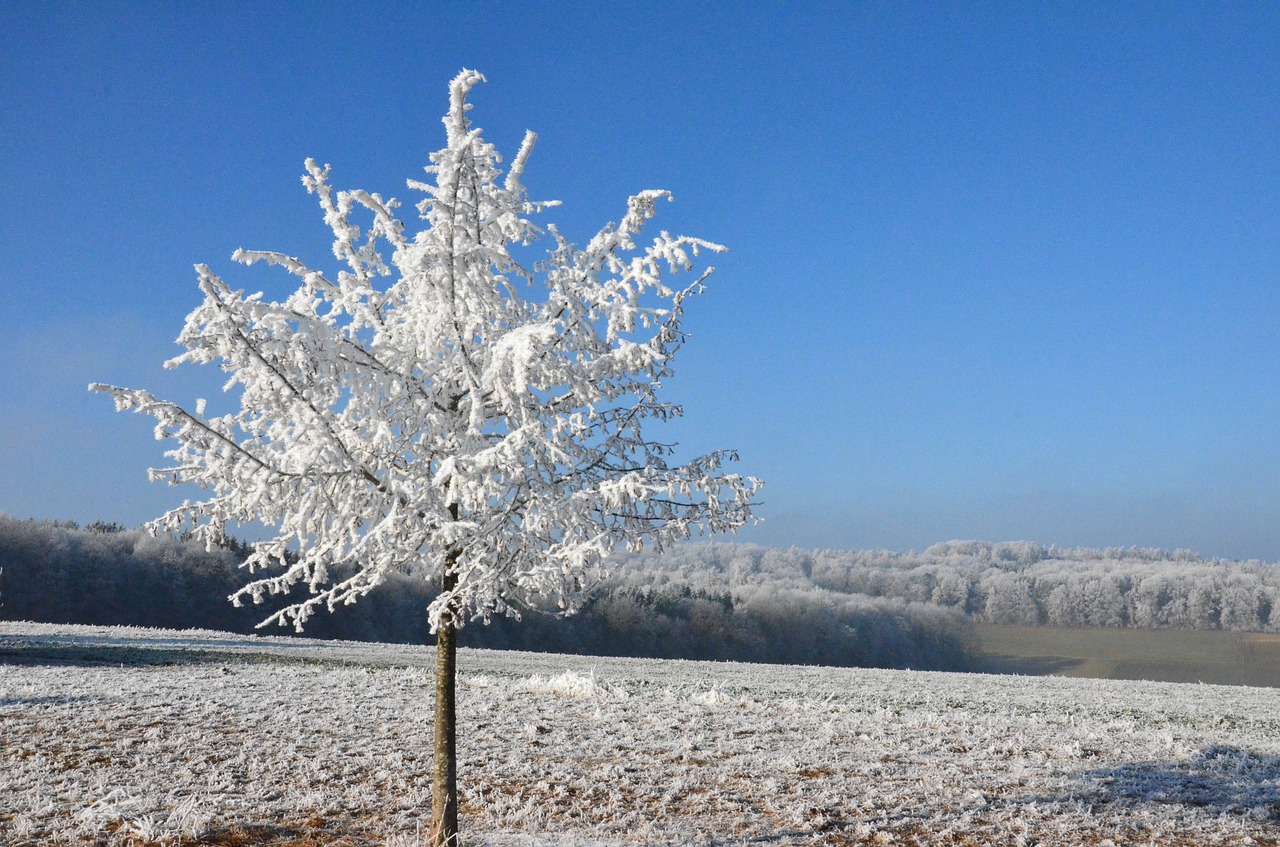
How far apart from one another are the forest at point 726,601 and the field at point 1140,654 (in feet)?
32.5

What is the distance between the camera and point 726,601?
8806 cm

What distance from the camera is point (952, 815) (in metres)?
8.89

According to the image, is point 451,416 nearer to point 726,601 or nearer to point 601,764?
point 601,764

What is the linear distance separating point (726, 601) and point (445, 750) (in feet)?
273

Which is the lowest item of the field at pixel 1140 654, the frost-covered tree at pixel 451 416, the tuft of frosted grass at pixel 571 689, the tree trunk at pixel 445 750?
the field at pixel 1140 654

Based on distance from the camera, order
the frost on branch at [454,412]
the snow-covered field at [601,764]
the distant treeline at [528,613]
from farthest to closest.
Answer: the distant treeline at [528,613] < the snow-covered field at [601,764] < the frost on branch at [454,412]

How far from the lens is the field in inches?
2119

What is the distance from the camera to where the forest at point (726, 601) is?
5675 cm

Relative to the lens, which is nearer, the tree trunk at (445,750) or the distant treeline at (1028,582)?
the tree trunk at (445,750)

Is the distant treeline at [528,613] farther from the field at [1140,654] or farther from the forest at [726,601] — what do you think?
the field at [1140,654]

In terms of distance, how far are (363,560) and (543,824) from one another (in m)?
3.81

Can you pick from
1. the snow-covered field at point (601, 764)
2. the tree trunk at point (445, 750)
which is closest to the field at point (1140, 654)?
the snow-covered field at point (601, 764)

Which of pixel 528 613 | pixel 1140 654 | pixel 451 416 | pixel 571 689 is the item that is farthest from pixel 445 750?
pixel 1140 654

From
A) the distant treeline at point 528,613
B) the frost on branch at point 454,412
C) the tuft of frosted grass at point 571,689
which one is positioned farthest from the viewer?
the distant treeline at point 528,613
